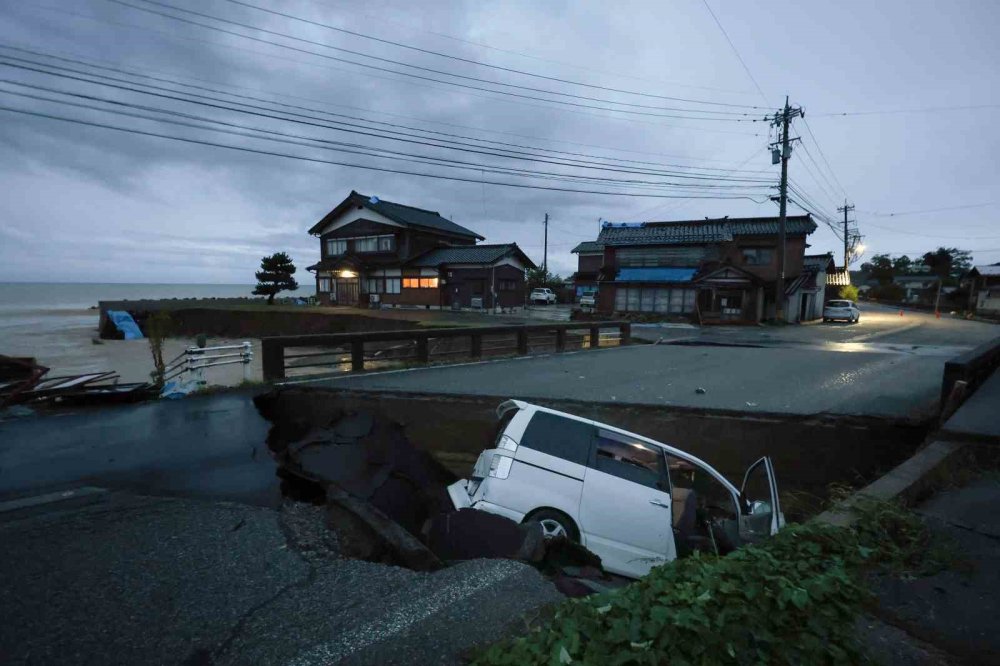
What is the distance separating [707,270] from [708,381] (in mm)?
27035

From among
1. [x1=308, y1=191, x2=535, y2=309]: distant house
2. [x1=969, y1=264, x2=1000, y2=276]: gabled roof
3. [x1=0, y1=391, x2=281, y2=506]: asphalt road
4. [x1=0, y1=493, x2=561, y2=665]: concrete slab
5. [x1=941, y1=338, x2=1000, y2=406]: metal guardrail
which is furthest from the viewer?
[x1=969, y1=264, x2=1000, y2=276]: gabled roof

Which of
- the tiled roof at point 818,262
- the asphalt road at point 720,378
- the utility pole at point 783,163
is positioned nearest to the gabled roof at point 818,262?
the tiled roof at point 818,262

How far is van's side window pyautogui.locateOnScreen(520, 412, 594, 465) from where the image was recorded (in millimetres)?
5277

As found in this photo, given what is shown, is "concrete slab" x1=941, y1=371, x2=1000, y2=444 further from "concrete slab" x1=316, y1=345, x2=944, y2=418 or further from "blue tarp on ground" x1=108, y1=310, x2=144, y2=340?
"blue tarp on ground" x1=108, y1=310, x2=144, y2=340

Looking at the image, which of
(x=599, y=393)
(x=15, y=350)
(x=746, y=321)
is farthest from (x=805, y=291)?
(x=15, y=350)

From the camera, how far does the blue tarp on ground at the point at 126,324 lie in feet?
115

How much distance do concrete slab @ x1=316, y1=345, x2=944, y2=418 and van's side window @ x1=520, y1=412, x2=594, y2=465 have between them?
352 centimetres

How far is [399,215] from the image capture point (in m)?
39.2

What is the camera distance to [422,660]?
8.42 feet

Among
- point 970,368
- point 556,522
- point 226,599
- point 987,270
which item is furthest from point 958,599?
point 987,270

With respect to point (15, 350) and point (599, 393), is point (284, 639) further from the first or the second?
point (15, 350)

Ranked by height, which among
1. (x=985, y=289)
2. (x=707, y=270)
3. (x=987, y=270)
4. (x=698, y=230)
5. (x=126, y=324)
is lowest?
(x=126, y=324)

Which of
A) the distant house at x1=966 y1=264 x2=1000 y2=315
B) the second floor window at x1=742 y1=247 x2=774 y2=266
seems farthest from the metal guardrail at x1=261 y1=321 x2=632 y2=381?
the distant house at x1=966 y1=264 x2=1000 y2=315

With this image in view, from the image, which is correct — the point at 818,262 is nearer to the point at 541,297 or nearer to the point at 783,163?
the point at 783,163
